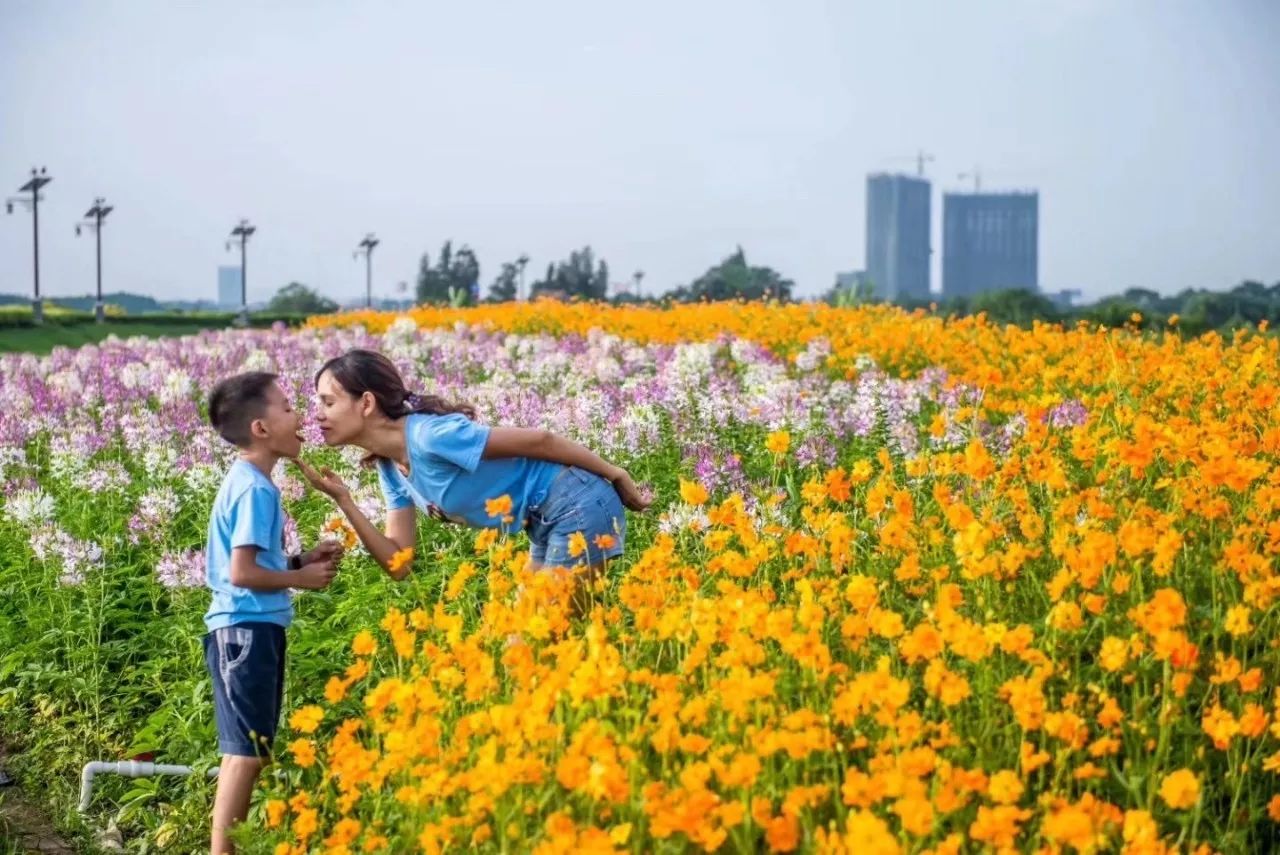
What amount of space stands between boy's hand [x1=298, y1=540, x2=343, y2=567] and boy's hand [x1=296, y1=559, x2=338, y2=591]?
0.02 meters

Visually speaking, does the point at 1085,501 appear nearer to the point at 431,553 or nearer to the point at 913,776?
the point at 913,776

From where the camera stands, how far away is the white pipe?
15.6ft

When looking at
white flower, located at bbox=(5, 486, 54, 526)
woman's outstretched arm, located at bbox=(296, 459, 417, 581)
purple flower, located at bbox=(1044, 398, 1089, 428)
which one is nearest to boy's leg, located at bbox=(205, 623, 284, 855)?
woman's outstretched arm, located at bbox=(296, 459, 417, 581)

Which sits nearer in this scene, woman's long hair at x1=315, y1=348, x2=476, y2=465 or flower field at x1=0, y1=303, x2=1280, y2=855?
flower field at x1=0, y1=303, x2=1280, y2=855

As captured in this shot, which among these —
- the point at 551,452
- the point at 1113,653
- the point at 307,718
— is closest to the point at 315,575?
the point at 551,452

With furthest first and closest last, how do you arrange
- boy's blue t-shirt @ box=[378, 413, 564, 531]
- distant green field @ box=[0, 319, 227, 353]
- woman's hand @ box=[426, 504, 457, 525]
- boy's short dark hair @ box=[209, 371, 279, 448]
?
distant green field @ box=[0, 319, 227, 353] → woman's hand @ box=[426, 504, 457, 525] → boy's blue t-shirt @ box=[378, 413, 564, 531] → boy's short dark hair @ box=[209, 371, 279, 448]

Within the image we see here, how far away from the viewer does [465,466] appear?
4461 mm

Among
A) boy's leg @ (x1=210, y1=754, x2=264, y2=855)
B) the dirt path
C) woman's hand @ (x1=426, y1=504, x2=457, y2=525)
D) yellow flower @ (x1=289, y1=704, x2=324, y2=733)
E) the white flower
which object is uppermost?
woman's hand @ (x1=426, y1=504, x2=457, y2=525)

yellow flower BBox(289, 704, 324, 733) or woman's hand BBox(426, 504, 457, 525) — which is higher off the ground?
woman's hand BBox(426, 504, 457, 525)

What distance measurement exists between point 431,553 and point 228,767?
2.24 m

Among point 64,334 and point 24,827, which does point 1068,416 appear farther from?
point 64,334

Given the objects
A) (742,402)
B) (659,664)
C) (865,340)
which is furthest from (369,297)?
(659,664)

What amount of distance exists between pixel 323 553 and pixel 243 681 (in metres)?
0.42

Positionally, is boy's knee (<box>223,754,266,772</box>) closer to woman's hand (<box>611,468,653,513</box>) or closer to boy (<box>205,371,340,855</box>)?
boy (<box>205,371,340,855</box>)
